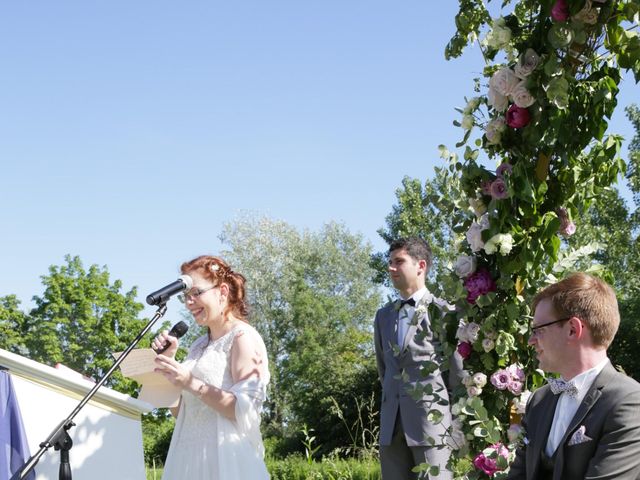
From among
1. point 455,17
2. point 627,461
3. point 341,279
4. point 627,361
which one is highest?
point 341,279

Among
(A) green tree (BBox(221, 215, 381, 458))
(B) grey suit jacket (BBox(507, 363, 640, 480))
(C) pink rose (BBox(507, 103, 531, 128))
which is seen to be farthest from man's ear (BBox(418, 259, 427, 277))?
(A) green tree (BBox(221, 215, 381, 458))

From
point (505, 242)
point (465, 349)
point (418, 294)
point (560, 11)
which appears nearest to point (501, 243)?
point (505, 242)

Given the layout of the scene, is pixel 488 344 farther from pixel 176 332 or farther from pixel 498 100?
pixel 176 332

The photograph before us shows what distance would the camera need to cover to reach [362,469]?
8.49 metres

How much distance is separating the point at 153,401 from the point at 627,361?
15.3 meters

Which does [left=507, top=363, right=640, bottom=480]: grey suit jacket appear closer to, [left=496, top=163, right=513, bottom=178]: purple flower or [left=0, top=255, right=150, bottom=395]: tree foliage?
[left=496, top=163, right=513, bottom=178]: purple flower

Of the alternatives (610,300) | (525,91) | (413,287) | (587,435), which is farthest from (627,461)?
(413,287)

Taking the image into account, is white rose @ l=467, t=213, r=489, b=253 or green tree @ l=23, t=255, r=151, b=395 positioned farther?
green tree @ l=23, t=255, r=151, b=395

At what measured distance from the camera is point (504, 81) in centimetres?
337

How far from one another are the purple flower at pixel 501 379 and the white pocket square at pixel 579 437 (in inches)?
31.5

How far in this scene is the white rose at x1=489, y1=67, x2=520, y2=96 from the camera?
11.0 ft

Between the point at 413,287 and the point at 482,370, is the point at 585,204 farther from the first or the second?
the point at 413,287

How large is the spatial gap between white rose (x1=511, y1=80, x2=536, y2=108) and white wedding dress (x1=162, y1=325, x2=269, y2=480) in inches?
70.5

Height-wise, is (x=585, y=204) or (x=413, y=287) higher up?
(x=413, y=287)
